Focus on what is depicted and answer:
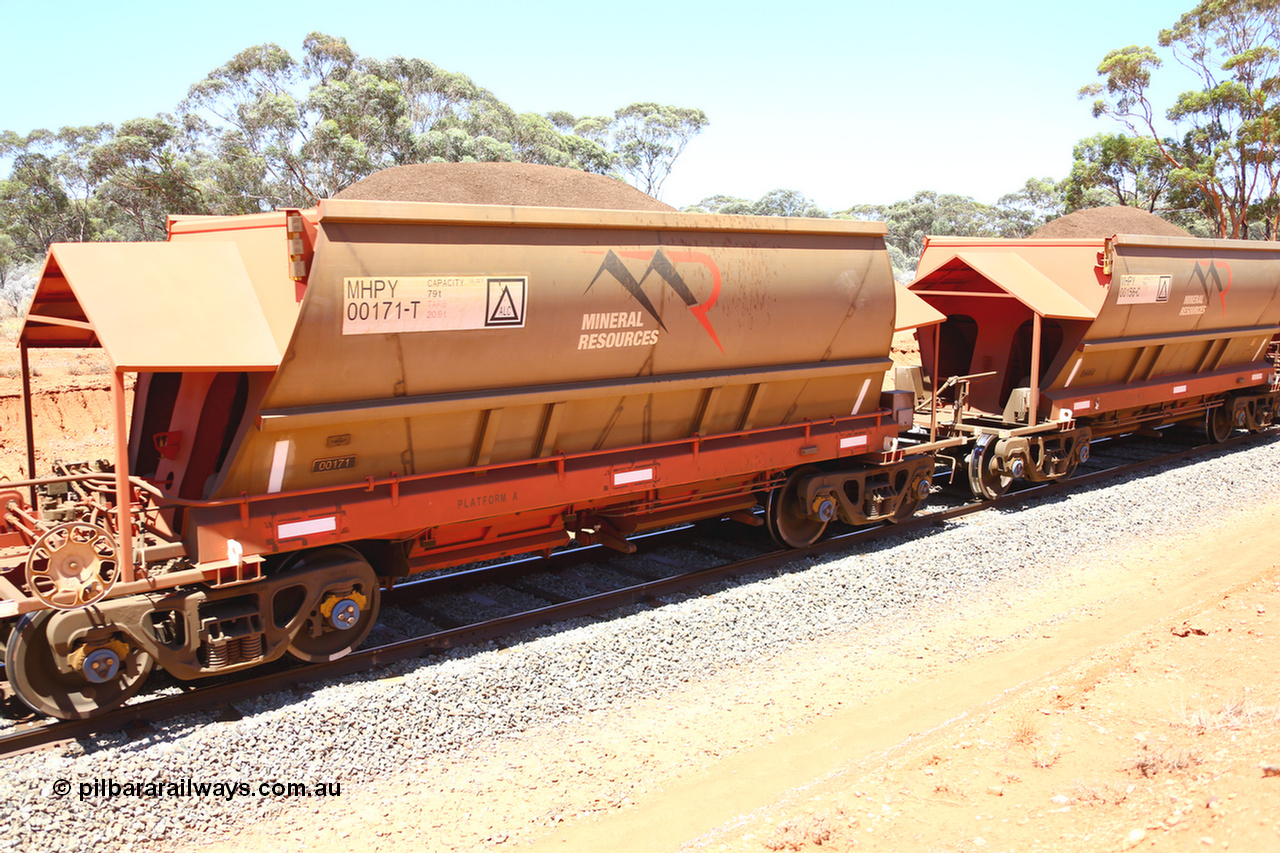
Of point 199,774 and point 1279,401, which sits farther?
point 1279,401

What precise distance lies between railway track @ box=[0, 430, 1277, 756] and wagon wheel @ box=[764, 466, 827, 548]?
147mm

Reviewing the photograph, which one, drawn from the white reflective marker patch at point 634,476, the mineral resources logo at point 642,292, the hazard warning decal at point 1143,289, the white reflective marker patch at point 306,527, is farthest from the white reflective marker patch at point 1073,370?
the white reflective marker patch at point 306,527

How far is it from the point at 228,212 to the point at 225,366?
3116 cm

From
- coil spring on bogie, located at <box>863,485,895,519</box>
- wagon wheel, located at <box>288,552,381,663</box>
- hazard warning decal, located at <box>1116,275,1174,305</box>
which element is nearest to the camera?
wagon wheel, located at <box>288,552,381,663</box>

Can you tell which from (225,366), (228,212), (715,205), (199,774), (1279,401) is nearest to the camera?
(199,774)

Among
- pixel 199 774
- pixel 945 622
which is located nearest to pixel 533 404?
pixel 199 774

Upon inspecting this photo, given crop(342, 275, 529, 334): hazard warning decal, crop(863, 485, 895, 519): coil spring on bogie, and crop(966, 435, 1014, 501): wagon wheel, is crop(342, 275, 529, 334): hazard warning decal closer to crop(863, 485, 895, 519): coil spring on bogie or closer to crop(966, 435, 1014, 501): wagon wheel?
crop(863, 485, 895, 519): coil spring on bogie

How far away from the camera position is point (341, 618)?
731cm

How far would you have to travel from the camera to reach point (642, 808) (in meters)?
5.92

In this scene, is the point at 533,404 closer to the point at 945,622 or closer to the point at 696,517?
the point at 696,517

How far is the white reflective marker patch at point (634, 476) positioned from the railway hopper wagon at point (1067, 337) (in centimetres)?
479

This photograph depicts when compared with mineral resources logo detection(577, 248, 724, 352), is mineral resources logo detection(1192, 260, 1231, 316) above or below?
above

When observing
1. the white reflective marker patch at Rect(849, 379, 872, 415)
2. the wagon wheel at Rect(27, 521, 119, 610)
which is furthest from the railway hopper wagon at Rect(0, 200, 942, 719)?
the white reflective marker patch at Rect(849, 379, 872, 415)

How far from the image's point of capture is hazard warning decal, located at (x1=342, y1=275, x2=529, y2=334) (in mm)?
6754
